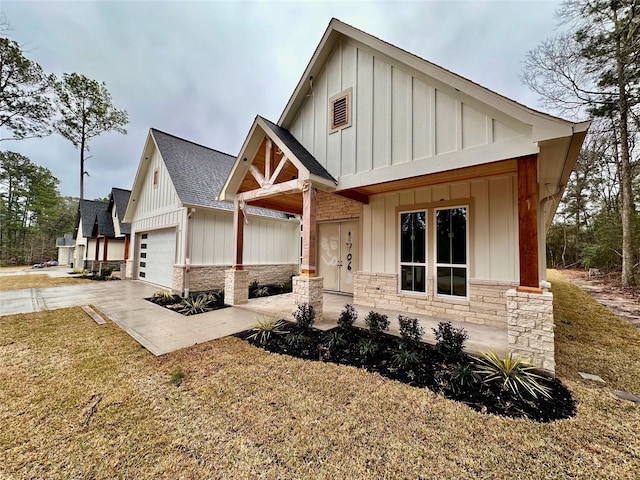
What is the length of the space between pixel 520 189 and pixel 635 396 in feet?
9.03

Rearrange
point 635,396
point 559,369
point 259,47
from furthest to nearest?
point 259,47 < point 559,369 < point 635,396

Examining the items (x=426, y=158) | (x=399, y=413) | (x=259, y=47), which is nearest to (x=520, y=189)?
(x=426, y=158)

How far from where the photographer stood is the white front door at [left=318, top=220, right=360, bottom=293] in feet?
27.0

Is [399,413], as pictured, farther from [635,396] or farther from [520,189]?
[520,189]

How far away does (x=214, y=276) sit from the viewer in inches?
383

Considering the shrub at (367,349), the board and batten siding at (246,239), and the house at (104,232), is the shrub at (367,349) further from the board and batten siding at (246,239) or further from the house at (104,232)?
the house at (104,232)

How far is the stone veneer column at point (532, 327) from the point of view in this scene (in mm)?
3314

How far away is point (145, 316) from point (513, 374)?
24.1ft

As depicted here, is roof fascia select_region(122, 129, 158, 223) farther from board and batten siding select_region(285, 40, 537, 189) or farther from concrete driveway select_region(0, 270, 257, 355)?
board and batten siding select_region(285, 40, 537, 189)

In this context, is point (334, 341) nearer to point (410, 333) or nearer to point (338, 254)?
point (410, 333)

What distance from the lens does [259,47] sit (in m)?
12.8

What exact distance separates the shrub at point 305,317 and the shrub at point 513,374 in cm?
278

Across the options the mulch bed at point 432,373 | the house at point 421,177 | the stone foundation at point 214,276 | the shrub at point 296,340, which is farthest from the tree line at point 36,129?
the mulch bed at point 432,373

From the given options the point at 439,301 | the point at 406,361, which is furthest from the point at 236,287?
the point at 439,301
